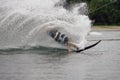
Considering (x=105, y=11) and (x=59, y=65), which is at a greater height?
(x=59, y=65)

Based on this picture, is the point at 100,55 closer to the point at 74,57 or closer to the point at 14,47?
the point at 74,57

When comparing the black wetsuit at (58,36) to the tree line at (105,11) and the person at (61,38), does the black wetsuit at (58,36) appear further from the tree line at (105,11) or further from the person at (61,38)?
the tree line at (105,11)

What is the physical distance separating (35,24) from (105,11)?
36071 mm

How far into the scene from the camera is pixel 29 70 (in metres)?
16.1

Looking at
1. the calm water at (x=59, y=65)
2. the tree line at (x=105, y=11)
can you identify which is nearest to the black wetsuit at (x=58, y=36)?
the calm water at (x=59, y=65)

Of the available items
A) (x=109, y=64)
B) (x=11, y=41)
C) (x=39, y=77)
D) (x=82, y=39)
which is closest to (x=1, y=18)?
(x=11, y=41)

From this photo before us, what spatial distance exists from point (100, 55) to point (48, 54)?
7.19 feet

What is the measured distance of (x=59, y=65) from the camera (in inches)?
684

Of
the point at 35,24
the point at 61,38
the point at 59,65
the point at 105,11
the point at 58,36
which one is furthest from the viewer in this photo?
the point at 105,11

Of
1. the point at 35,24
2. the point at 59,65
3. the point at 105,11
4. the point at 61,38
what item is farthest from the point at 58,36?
the point at 105,11

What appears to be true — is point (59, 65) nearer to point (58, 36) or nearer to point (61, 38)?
point (61, 38)

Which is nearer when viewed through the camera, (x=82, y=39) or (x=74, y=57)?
(x=74, y=57)

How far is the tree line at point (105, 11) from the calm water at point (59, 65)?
36434 millimetres

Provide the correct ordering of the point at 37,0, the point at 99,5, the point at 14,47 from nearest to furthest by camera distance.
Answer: the point at 14,47, the point at 37,0, the point at 99,5
